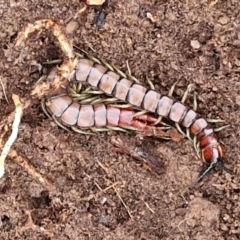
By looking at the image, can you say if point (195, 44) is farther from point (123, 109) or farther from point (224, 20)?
point (123, 109)

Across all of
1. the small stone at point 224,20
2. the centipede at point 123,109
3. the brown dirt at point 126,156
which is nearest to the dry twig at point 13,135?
the brown dirt at point 126,156

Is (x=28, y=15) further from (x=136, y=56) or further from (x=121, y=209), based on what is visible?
(x=121, y=209)

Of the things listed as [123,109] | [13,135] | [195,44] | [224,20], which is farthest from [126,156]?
[224,20]

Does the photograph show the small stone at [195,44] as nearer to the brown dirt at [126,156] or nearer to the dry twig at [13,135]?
the brown dirt at [126,156]

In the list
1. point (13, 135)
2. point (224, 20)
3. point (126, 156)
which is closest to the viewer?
point (13, 135)

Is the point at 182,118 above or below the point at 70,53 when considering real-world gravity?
below

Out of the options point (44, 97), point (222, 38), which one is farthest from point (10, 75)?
point (222, 38)

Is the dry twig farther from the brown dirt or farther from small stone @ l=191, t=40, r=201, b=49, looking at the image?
small stone @ l=191, t=40, r=201, b=49
